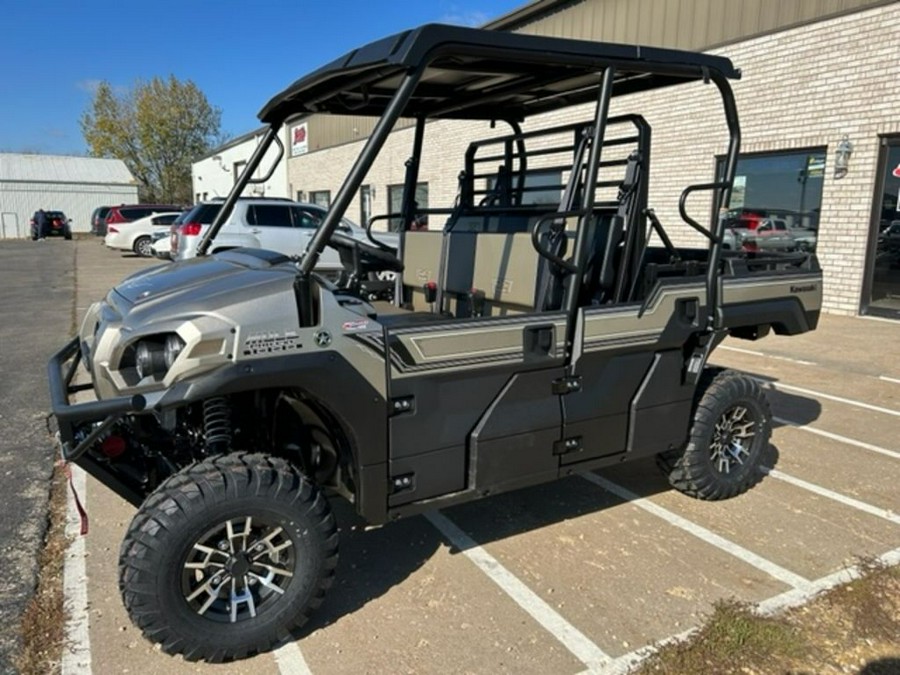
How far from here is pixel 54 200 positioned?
43.3 metres

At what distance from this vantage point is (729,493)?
4059 millimetres

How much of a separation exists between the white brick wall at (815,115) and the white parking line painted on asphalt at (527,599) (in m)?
9.07

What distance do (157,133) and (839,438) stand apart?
5699 cm

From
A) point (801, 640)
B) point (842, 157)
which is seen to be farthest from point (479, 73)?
point (842, 157)

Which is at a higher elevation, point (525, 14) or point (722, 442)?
point (525, 14)

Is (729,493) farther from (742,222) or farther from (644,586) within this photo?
(742,222)

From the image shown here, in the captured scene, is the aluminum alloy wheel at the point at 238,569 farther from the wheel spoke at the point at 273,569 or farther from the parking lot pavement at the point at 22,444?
the parking lot pavement at the point at 22,444

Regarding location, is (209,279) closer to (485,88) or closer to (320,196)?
(485,88)

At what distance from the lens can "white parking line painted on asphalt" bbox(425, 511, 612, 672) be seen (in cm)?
265

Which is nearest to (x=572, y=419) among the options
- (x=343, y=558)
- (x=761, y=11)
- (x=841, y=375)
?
(x=343, y=558)

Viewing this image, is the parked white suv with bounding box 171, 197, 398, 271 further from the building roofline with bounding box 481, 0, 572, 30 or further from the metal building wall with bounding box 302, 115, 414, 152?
the metal building wall with bounding box 302, 115, 414, 152

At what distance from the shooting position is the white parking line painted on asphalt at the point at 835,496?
384cm

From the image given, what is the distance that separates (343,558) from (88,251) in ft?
91.2

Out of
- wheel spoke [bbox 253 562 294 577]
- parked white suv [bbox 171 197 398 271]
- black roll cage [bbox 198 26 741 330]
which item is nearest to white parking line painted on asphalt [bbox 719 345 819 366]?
black roll cage [bbox 198 26 741 330]
